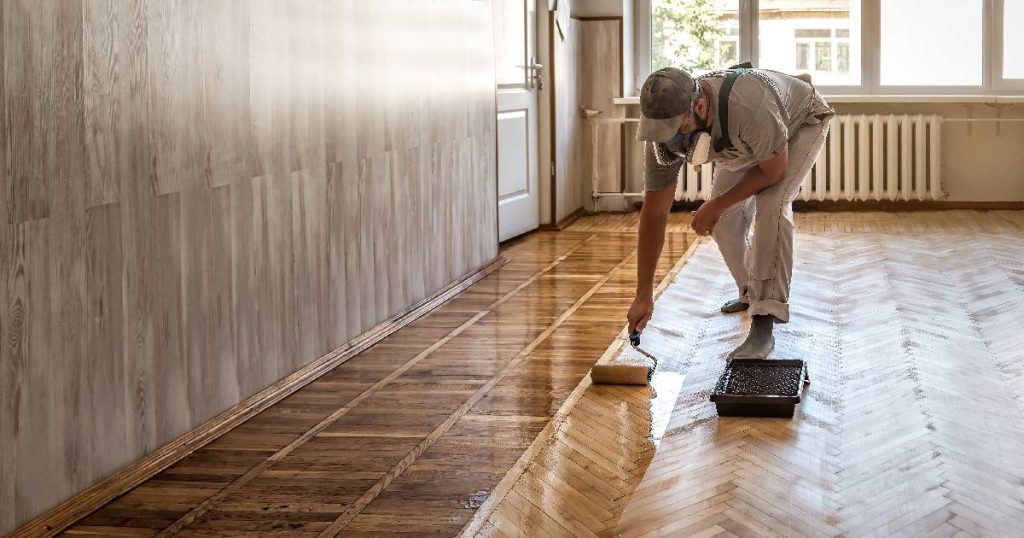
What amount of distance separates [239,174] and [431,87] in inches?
72.4

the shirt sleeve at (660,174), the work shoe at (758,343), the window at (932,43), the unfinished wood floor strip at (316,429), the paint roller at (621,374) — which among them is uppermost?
the window at (932,43)

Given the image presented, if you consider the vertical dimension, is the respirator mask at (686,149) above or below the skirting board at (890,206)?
above

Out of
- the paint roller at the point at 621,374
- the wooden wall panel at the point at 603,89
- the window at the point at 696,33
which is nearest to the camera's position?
the paint roller at the point at 621,374

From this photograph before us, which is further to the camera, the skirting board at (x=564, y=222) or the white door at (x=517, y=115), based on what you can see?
the skirting board at (x=564, y=222)

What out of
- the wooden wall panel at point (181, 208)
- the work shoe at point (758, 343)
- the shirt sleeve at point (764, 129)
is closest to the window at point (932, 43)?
the wooden wall panel at point (181, 208)

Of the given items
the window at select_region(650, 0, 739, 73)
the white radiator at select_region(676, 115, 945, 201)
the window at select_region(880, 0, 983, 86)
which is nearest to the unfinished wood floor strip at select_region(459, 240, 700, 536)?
the white radiator at select_region(676, 115, 945, 201)

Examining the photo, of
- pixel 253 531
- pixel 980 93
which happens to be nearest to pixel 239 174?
pixel 253 531

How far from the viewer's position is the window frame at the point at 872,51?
846 centimetres

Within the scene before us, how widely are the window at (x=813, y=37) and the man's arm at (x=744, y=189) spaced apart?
17.3 ft

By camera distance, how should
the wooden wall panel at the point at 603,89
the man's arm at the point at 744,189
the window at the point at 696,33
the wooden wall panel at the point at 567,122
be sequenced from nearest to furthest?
1. the man's arm at the point at 744,189
2. the wooden wall panel at the point at 567,122
3. the wooden wall panel at the point at 603,89
4. the window at the point at 696,33

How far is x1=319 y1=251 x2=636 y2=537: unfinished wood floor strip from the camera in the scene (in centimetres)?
260

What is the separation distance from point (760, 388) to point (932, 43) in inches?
235

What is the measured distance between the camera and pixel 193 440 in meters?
3.13

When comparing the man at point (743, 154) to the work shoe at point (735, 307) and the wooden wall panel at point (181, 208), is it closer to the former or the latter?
the work shoe at point (735, 307)
